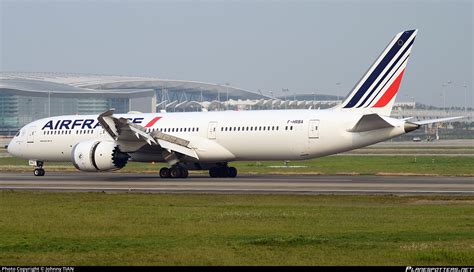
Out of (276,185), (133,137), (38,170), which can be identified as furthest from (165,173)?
(276,185)

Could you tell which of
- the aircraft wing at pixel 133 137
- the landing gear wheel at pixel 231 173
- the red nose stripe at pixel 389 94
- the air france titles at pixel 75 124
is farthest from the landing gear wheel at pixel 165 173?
the red nose stripe at pixel 389 94

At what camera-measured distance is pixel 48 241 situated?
21250 mm

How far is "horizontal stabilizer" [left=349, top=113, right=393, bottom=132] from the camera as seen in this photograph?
45.5 meters

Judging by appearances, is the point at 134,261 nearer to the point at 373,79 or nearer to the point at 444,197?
the point at 444,197

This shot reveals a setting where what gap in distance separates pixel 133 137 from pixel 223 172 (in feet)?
18.8

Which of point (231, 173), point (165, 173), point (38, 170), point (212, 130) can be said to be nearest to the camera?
point (165, 173)

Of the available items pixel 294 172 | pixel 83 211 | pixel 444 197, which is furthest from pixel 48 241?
pixel 294 172

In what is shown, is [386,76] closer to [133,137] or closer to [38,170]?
[133,137]

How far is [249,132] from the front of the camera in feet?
163

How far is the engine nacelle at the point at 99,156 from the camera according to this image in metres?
48.8

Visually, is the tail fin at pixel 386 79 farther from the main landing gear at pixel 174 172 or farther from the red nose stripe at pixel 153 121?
the red nose stripe at pixel 153 121

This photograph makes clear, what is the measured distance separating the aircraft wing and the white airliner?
2 centimetres

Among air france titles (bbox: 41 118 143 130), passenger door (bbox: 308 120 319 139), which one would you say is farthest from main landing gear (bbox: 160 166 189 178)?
passenger door (bbox: 308 120 319 139)

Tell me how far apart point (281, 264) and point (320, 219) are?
333 inches
